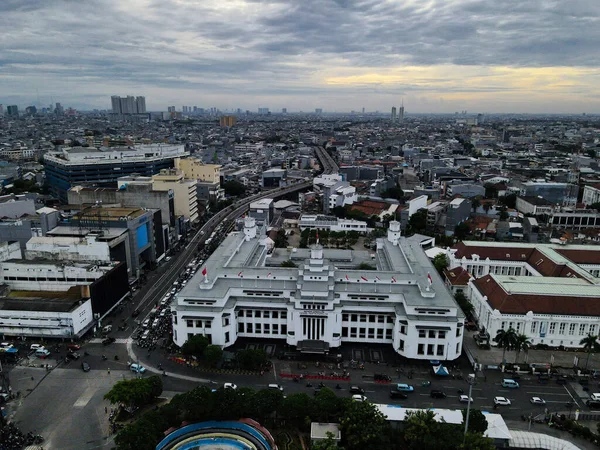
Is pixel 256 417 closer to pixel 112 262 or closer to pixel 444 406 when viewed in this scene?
pixel 444 406

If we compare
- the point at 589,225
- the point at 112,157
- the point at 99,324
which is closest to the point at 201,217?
the point at 112,157

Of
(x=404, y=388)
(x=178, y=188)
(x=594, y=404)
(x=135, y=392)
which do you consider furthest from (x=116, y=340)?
(x=178, y=188)

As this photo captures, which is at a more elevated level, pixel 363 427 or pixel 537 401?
pixel 363 427

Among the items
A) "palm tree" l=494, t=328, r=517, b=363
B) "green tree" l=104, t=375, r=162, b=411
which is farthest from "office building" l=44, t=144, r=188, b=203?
"palm tree" l=494, t=328, r=517, b=363

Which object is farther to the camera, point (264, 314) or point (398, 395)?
point (264, 314)

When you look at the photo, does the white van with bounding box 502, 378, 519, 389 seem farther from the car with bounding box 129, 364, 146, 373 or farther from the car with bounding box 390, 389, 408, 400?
the car with bounding box 129, 364, 146, 373

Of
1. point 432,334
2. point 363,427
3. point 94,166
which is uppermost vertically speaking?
point 94,166

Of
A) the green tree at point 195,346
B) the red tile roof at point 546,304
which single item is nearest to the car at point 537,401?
the red tile roof at point 546,304

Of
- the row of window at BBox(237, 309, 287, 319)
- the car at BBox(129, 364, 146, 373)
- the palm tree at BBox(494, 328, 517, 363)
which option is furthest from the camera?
the row of window at BBox(237, 309, 287, 319)

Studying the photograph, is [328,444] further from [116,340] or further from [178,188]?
[178,188]
